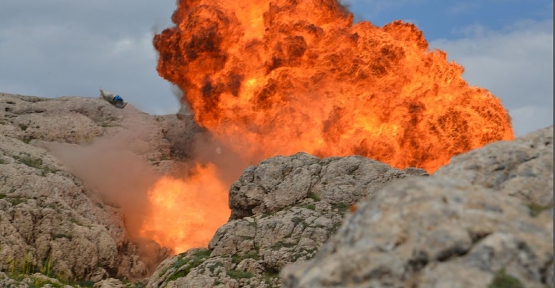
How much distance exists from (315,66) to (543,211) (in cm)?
3364

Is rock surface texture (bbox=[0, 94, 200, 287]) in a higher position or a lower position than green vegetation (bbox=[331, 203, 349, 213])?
higher

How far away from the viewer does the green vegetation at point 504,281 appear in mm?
4281

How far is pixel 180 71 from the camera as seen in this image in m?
42.2

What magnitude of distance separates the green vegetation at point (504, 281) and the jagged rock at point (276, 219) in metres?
17.7

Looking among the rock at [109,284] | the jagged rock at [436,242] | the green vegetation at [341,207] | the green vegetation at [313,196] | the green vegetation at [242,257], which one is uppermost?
the rock at [109,284]

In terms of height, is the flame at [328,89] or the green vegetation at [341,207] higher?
the flame at [328,89]

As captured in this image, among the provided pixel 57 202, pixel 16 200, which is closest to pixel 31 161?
pixel 57 202

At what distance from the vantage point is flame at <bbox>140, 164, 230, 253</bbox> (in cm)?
3581

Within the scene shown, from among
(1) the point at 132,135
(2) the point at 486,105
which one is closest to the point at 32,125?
(1) the point at 132,135

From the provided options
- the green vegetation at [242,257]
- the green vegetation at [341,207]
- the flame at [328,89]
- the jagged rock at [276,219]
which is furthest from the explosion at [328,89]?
the green vegetation at [242,257]

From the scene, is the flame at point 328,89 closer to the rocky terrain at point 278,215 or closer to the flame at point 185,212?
the flame at point 185,212

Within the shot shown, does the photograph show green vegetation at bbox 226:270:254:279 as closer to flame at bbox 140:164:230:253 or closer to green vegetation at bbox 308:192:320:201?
green vegetation at bbox 308:192:320:201

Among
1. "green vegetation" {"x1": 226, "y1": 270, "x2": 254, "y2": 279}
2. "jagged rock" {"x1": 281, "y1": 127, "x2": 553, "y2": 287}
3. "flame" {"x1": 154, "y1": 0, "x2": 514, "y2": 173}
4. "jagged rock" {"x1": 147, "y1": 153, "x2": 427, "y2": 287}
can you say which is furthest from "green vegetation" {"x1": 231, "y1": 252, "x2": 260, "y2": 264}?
"jagged rock" {"x1": 281, "y1": 127, "x2": 553, "y2": 287}

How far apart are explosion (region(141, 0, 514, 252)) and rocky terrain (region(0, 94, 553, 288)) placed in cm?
594
